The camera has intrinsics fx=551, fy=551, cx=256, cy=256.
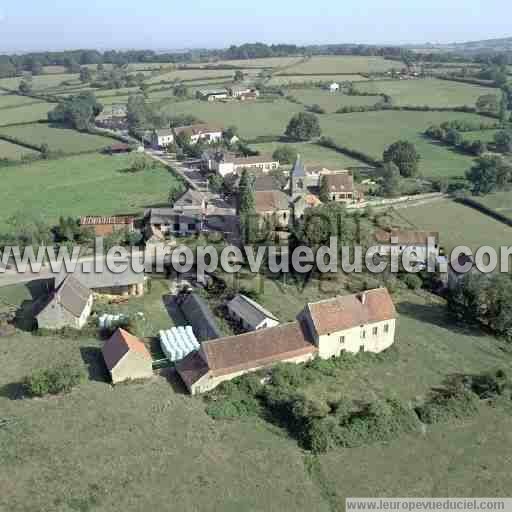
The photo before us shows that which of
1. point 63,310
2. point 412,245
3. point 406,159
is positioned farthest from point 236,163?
point 63,310

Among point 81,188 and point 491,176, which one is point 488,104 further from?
point 81,188

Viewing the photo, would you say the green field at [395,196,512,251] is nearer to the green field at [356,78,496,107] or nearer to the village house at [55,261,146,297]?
the village house at [55,261,146,297]

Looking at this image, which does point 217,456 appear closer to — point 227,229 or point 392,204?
point 227,229

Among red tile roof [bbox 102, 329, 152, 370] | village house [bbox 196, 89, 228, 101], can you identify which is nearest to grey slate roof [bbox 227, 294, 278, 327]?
red tile roof [bbox 102, 329, 152, 370]

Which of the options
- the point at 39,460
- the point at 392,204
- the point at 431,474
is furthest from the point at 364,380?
the point at 392,204

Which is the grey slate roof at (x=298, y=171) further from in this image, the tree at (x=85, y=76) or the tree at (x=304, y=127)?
the tree at (x=85, y=76)
